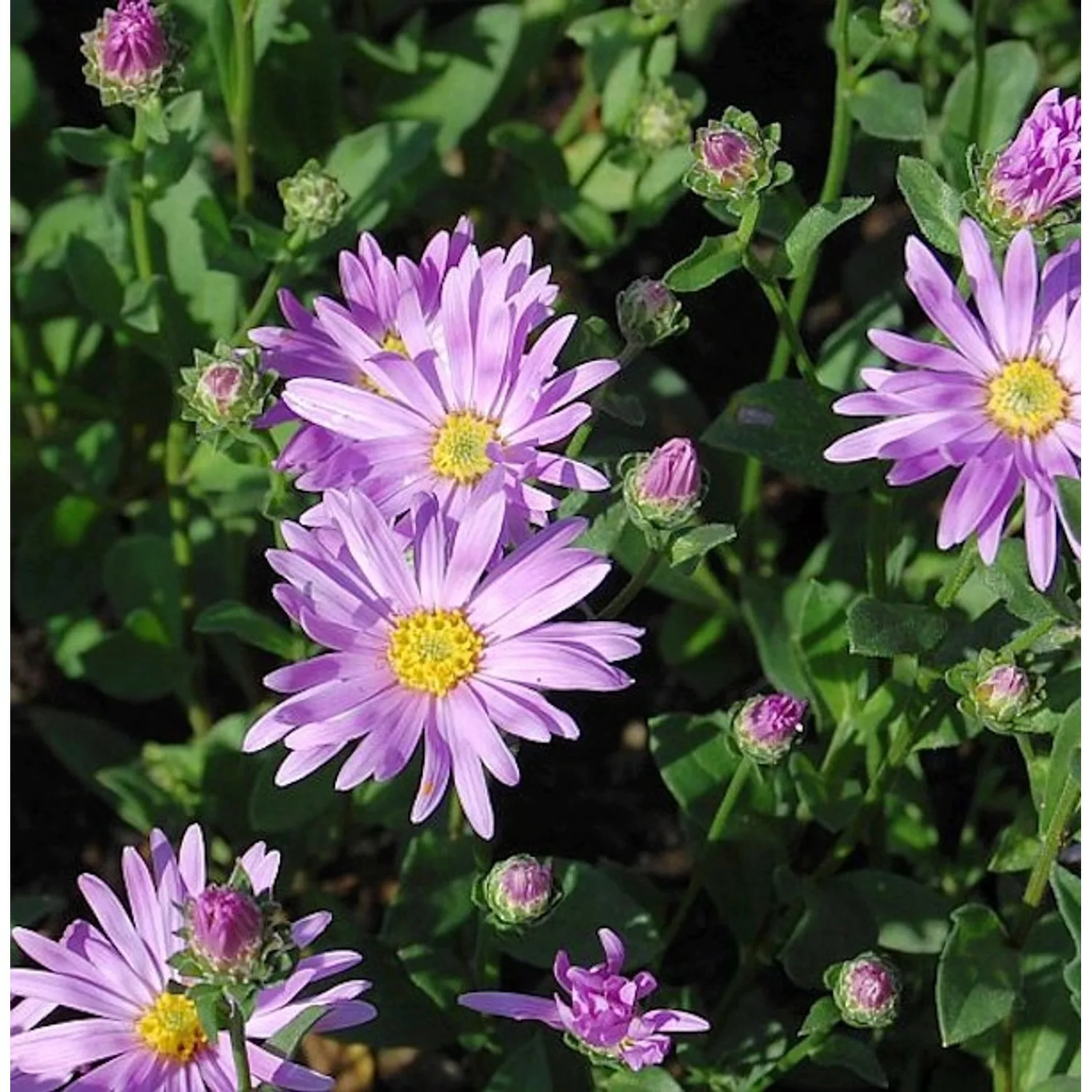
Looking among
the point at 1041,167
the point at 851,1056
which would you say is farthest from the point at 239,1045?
the point at 1041,167

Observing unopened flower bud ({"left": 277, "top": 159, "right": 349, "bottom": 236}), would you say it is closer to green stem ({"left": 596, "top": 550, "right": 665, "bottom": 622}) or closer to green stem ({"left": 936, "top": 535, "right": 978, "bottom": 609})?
green stem ({"left": 596, "top": 550, "right": 665, "bottom": 622})

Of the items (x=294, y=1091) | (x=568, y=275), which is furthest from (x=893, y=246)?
(x=294, y=1091)

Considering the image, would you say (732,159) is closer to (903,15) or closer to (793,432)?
(793,432)

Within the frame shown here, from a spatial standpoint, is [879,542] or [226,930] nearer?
[226,930]

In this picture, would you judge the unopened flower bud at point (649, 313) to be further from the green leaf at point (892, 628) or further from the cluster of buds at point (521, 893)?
the cluster of buds at point (521, 893)

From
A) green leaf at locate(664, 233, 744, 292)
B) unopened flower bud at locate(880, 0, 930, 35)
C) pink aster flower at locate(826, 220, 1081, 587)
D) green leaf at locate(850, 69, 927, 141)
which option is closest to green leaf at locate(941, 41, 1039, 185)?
green leaf at locate(850, 69, 927, 141)

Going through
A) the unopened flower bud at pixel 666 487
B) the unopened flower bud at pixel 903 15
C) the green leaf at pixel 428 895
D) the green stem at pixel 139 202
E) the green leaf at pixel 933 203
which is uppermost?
the unopened flower bud at pixel 903 15

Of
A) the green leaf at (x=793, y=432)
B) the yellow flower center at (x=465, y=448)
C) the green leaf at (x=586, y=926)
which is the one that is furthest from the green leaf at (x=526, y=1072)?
the green leaf at (x=793, y=432)
